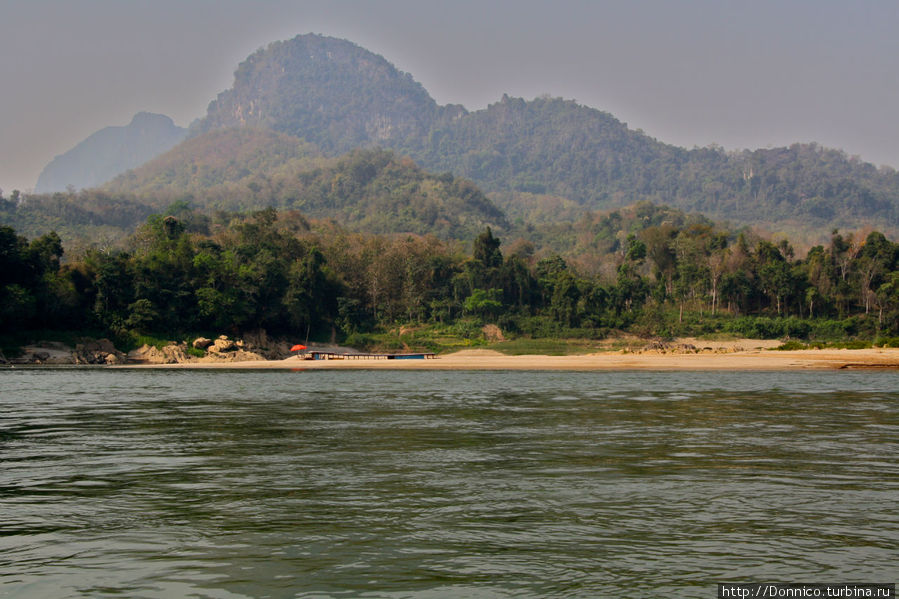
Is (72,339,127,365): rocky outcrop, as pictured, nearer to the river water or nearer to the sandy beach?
the sandy beach

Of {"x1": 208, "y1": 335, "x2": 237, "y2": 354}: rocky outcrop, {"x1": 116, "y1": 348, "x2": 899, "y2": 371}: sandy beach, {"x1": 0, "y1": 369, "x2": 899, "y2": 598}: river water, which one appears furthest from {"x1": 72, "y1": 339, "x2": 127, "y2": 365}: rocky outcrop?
{"x1": 0, "y1": 369, "x2": 899, "y2": 598}: river water

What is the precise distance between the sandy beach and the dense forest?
954 centimetres

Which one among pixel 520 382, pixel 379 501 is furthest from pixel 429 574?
pixel 520 382

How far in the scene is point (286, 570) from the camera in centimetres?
830

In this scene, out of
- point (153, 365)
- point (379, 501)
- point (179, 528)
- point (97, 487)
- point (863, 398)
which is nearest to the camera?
point (179, 528)

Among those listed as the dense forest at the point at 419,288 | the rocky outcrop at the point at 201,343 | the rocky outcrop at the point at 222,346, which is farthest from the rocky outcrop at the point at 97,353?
the rocky outcrop at the point at 222,346

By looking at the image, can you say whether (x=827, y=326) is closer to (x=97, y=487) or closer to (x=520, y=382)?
(x=520, y=382)

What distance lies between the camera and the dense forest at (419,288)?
67.1 m

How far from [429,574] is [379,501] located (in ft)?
11.4

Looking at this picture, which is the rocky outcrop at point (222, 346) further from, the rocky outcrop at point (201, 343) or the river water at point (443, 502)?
the river water at point (443, 502)

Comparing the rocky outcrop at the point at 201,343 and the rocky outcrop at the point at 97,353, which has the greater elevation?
the rocky outcrop at the point at 201,343

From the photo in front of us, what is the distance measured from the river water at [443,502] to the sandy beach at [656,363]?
29.3 meters

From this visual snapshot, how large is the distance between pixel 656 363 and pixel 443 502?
48182mm

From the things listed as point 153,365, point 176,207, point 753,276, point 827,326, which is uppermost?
point 176,207
